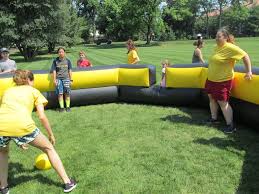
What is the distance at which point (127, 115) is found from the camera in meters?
8.64

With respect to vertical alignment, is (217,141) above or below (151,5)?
below

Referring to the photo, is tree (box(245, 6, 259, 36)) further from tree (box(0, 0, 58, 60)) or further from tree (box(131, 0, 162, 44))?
tree (box(0, 0, 58, 60))

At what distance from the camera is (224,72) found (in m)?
6.95

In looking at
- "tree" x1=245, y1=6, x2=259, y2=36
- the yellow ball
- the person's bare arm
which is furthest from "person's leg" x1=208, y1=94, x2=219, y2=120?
"tree" x1=245, y1=6, x2=259, y2=36

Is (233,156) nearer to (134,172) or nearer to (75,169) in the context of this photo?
(134,172)

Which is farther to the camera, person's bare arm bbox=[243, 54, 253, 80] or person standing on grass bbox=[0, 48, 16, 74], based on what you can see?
person standing on grass bbox=[0, 48, 16, 74]

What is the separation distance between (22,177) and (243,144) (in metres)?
3.48

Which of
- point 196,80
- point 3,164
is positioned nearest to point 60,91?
point 196,80

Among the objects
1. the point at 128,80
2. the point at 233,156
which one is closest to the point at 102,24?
the point at 128,80

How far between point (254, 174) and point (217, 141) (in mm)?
1414

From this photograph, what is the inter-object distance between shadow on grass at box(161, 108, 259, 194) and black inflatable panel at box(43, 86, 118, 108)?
7.02 feet

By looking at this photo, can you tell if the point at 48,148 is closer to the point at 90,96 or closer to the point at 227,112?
the point at 227,112

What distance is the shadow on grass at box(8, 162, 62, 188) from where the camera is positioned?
522 centimetres

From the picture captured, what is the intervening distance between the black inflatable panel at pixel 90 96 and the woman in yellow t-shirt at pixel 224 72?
3296 mm
